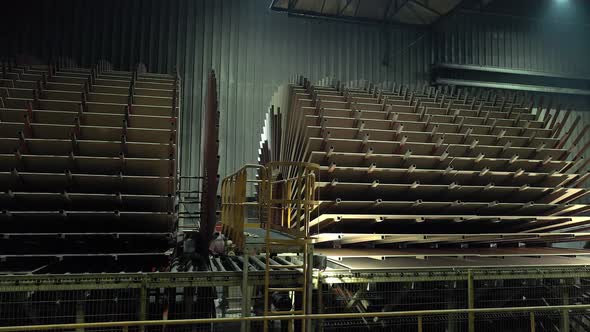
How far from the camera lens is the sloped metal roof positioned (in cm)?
1329

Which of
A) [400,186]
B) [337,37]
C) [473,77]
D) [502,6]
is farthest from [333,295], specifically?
[502,6]

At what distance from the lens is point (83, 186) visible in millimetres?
6594

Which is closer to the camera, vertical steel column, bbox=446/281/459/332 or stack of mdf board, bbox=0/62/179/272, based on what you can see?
vertical steel column, bbox=446/281/459/332

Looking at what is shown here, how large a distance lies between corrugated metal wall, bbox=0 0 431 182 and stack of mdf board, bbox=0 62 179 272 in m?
5.13

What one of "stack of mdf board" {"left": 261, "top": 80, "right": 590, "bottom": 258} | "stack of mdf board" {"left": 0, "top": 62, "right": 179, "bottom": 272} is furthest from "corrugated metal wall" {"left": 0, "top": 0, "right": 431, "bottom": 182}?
"stack of mdf board" {"left": 0, "top": 62, "right": 179, "bottom": 272}

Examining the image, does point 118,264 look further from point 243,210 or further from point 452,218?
point 452,218

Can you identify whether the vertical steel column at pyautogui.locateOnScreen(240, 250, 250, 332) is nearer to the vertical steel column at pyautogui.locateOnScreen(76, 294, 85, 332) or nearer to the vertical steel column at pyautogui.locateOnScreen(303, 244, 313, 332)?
the vertical steel column at pyautogui.locateOnScreen(303, 244, 313, 332)

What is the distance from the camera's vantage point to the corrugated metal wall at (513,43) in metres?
14.9

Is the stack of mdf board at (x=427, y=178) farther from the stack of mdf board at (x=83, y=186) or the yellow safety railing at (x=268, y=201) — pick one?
the stack of mdf board at (x=83, y=186)

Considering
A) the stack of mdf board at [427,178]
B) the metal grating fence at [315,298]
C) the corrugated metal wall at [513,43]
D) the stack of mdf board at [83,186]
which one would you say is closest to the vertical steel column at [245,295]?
the metal grating fence at [315,298]

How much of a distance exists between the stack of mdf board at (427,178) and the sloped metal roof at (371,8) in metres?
5.26

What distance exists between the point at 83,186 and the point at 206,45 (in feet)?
24.3

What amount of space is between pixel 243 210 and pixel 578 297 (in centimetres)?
548

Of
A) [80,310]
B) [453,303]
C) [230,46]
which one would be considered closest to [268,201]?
[80,310]
